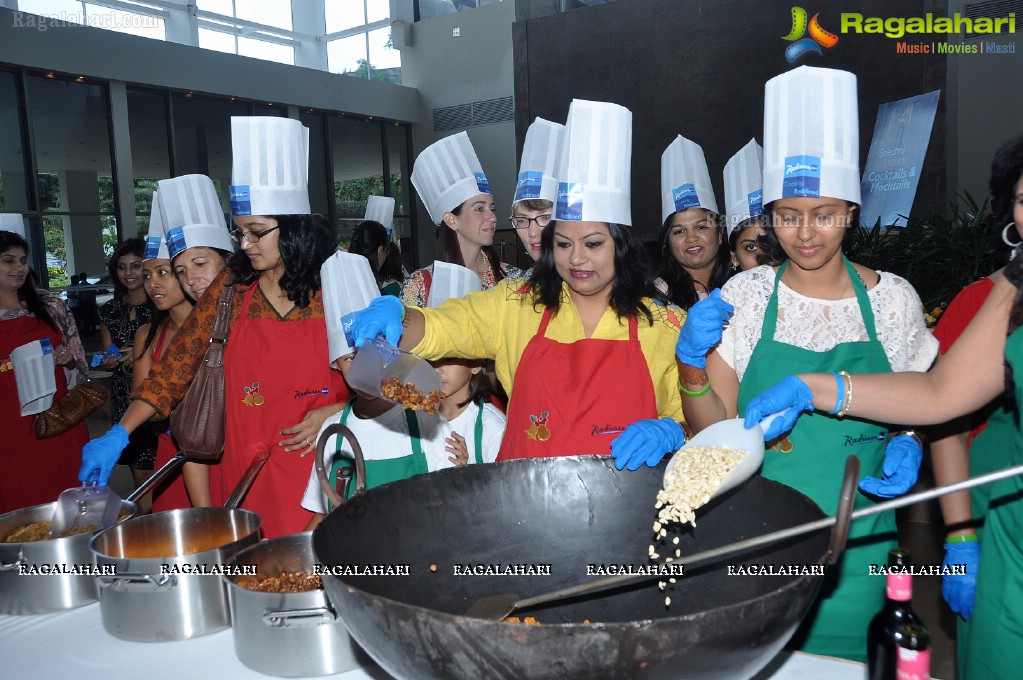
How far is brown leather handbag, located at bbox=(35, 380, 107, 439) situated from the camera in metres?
3.12

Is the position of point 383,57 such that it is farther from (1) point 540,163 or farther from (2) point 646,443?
(2) point 646,443

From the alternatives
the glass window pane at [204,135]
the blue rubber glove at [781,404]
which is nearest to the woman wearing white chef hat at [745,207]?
the blue rubber glove at [781,404]

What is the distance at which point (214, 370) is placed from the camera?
214 centimetres

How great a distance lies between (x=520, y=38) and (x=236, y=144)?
7.37 metres

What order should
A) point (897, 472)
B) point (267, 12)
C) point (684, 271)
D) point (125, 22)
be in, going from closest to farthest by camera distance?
point (897, 472), point (684, 271), point (125, 22), point (267, 12)

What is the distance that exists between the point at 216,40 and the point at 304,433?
9.05m

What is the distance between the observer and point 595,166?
1.83 m

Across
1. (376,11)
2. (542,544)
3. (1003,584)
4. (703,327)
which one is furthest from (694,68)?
(542,544)

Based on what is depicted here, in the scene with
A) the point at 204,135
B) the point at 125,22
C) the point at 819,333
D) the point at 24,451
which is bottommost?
the point at 24,451

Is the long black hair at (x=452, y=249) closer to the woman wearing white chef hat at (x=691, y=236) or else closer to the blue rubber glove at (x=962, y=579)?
the woman wearing white chef hat at (x=691, y=236)

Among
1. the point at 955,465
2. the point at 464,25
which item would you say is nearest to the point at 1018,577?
the point at 955,465

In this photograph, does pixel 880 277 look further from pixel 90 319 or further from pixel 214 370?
pixel 90 319

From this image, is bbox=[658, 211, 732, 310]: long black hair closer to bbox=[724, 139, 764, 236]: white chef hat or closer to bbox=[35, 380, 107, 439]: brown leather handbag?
bbox=[724, 139, 764, 236]: white chef hat

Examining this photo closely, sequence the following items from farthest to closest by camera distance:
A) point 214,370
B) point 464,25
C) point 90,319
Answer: point 464,25, point 90,319, point 214,370
